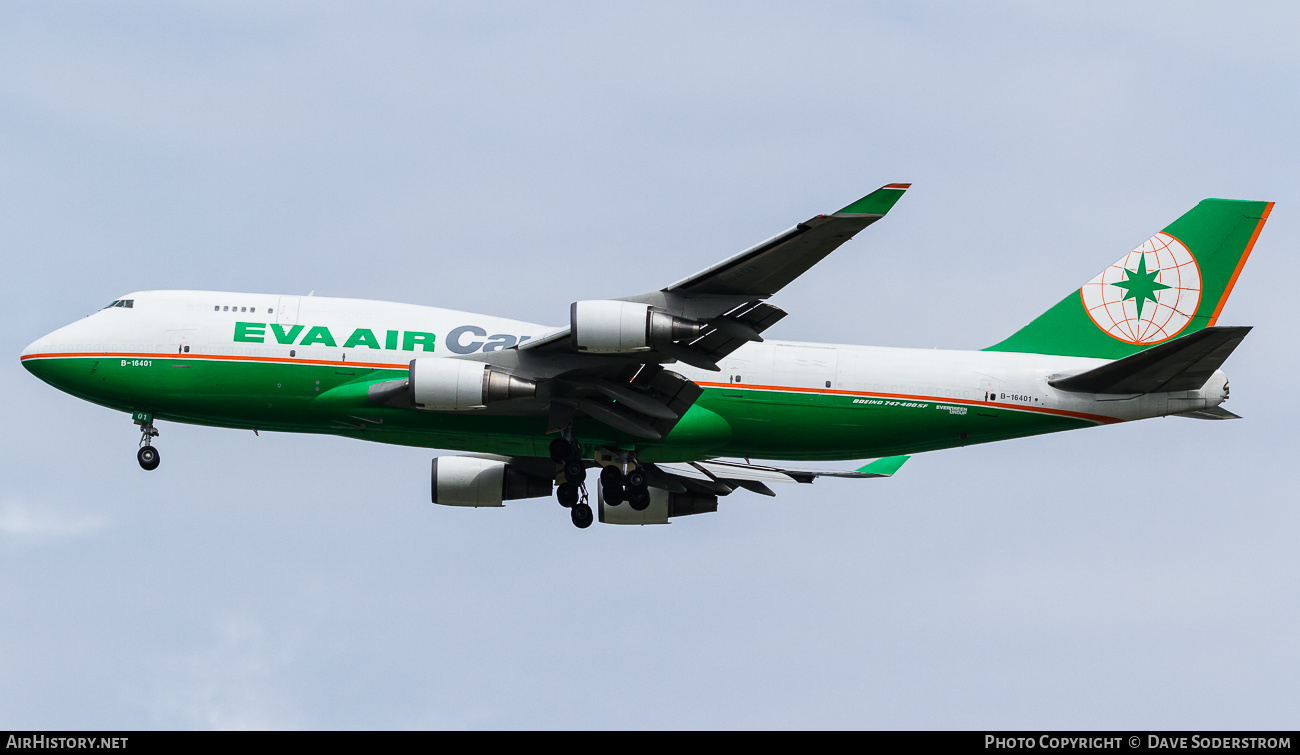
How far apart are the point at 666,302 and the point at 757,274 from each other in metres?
2.17

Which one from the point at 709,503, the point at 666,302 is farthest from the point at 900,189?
the point at 709,503

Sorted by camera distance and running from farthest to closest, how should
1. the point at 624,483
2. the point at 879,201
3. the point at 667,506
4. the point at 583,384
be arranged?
the point at 667,506
the point at 624,483
the point at 583,384
the point at 879,201

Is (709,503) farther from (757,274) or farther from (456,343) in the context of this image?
(757,274)

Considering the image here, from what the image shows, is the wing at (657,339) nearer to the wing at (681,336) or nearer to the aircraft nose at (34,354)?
the wing at (681,336)

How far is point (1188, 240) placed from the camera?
41812mm

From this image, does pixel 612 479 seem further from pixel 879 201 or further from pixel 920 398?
pixel 879 201

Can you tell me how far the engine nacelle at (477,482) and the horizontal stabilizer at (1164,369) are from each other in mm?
14550

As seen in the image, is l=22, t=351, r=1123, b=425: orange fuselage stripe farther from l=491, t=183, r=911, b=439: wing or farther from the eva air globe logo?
the eva air globe logo

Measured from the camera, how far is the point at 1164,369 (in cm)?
3744

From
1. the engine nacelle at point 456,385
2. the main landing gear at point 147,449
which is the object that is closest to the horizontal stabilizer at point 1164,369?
the engine nacelle at point 456,385

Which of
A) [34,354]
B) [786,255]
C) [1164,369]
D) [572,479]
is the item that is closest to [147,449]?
[34,354]

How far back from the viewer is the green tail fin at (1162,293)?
40844 millimetres

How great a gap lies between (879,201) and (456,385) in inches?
419

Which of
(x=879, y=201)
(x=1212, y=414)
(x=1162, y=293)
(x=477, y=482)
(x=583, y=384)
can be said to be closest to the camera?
(x=879, y=201)
